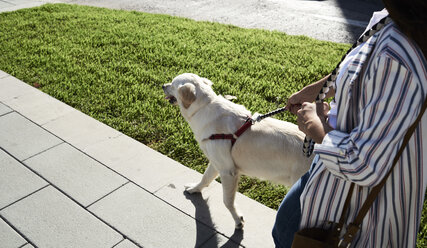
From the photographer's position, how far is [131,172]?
14.5 ft

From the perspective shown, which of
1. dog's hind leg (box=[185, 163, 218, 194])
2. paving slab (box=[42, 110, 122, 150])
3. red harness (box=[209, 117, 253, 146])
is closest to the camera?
red harness (box=[209, 117, 253, 146])

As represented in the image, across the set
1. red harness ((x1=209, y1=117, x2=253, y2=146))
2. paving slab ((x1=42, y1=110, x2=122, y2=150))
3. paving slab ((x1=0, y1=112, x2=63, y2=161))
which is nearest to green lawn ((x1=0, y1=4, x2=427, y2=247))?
paving slab ((x1=42, y1=110, x2=122, y2=150))

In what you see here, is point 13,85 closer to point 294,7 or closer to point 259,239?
point 259,239

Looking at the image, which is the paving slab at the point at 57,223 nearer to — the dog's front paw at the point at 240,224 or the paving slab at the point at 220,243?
the paving slab at the point at 220,243

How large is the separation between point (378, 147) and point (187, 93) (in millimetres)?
2074

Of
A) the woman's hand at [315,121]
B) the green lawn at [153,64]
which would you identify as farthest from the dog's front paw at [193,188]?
the woman's hand at [315,121]

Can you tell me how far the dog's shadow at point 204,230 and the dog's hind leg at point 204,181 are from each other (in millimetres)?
77

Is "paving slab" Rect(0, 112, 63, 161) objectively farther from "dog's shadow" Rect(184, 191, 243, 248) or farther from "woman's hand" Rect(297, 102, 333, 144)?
Answer: "woman's hand" Rect(297, 102, 333, 144)

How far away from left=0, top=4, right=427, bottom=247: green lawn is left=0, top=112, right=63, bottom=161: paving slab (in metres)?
0.82

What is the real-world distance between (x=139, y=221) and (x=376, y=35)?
2.87 meters

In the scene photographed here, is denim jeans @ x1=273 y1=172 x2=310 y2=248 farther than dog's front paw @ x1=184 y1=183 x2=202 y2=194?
No

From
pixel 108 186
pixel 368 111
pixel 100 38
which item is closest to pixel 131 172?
pixel 108 186

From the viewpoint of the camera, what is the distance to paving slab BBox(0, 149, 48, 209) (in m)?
4.04

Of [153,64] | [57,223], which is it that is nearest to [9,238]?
[57,223]
